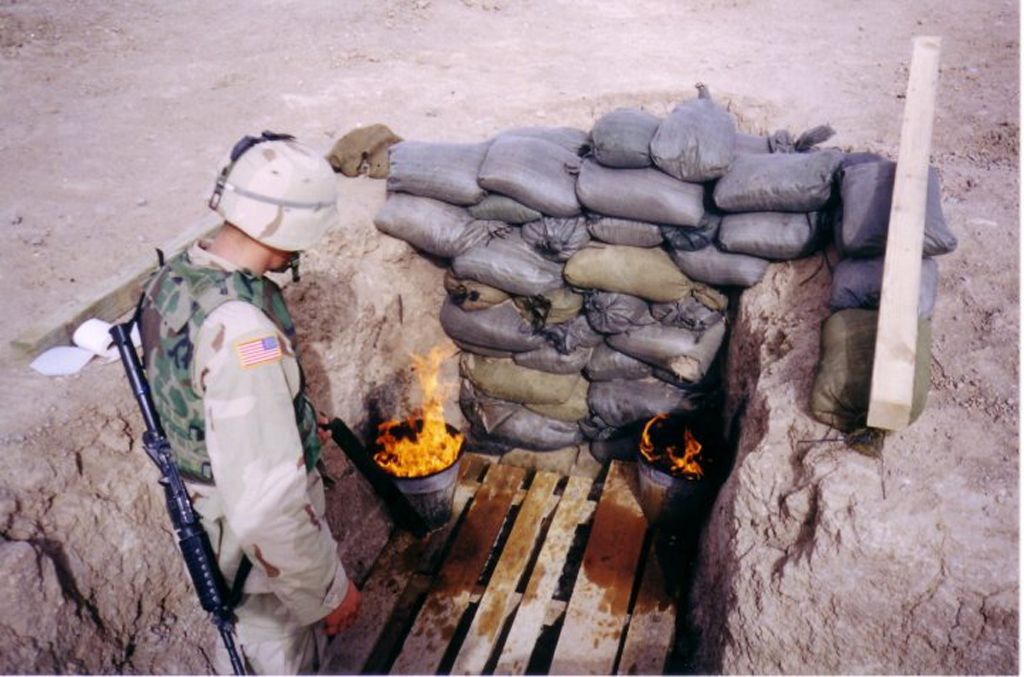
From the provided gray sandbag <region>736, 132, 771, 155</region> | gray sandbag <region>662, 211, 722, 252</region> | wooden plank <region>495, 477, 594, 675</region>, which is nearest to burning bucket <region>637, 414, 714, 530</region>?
wooden plank <region>495, 477, 594, 675</region>

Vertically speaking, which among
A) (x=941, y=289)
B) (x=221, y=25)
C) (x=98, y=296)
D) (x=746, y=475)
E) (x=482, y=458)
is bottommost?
(x=482, y=458)

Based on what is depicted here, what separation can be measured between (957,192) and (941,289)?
3.98ft

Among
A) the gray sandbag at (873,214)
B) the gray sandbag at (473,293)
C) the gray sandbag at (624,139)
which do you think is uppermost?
the gray sandbag at (624,139)

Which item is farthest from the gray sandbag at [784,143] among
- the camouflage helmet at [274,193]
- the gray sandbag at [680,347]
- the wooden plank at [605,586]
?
the camouflage helmet at [274,193]

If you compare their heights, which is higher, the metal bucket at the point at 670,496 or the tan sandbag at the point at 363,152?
the tan sandbag at the point at 363,152

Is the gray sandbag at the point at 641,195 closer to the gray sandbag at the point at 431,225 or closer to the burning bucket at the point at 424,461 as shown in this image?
the gray sandbag at the point at 431,225

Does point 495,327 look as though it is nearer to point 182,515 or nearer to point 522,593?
point 522,593

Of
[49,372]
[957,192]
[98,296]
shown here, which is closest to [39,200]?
[98,296]

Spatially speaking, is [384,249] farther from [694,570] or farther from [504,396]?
[694,570]

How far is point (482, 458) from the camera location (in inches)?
181

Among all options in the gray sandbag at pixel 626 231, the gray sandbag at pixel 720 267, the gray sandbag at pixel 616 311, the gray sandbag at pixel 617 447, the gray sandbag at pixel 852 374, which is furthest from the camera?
the gray sandbag at pixel 617 447

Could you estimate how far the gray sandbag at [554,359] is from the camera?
4.61 metres

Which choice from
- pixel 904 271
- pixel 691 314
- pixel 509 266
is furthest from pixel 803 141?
pixel 509 266

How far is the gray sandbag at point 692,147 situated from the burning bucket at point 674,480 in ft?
4.86
